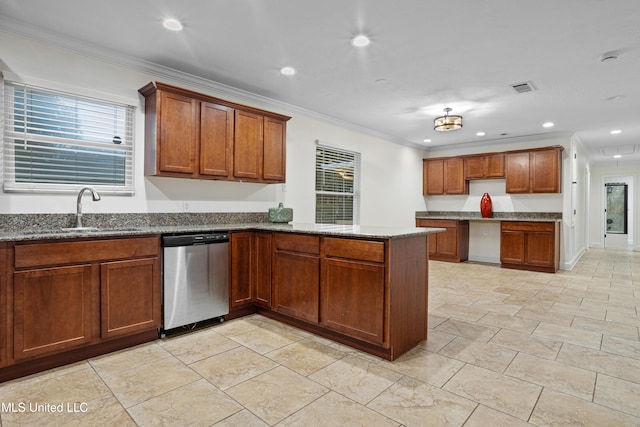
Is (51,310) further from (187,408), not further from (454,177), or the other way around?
(454,177)

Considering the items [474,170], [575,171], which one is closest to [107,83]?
[474,170]

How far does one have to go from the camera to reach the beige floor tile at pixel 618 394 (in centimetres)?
194

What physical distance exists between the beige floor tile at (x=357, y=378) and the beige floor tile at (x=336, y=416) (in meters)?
0.09

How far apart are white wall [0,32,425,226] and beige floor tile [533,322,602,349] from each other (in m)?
3.07

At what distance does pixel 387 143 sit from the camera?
663cm

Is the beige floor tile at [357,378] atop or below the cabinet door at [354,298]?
below

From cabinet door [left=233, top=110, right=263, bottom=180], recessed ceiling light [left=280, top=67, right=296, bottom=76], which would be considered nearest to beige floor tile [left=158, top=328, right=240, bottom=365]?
cabinet door [left=233, top=110, right=263, bottom=180]

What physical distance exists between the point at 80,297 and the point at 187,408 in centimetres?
122

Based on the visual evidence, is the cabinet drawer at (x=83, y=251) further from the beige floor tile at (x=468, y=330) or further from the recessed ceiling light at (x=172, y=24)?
the beige floor tile at (x=468, y=330)

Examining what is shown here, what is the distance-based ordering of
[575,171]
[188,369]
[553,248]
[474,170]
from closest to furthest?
[188,369] < [553,248] < [575,171] < [474,170]

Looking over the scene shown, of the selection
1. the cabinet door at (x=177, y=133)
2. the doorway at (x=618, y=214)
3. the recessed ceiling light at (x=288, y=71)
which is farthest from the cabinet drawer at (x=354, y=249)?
the doorway at (x=618, y=214)

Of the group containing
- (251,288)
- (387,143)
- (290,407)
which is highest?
(387,143)

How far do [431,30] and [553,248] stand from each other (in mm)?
4776

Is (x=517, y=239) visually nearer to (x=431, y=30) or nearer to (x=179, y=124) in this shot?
(x=431, y=30)
